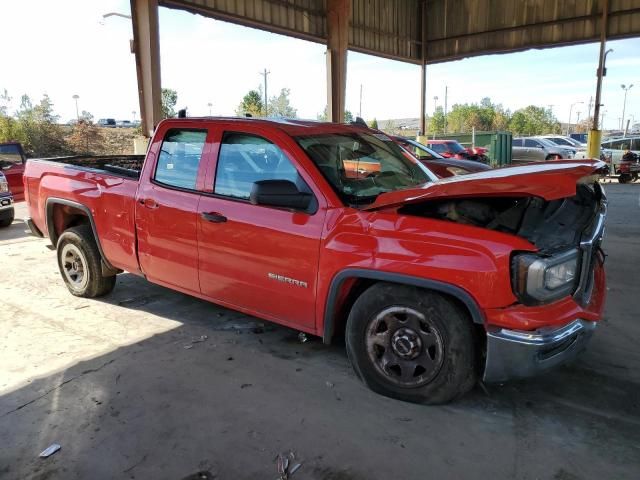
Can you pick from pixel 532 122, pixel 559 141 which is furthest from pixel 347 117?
pixel 532 122

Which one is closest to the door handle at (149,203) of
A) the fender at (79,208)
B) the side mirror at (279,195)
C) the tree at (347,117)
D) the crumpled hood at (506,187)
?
the fender at (79,208)

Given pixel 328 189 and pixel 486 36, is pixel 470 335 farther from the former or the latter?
pixel 486 36

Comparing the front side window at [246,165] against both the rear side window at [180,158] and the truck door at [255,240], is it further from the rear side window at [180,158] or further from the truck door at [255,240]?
the rear side window at [180,158]

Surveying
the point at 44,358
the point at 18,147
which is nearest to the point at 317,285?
the point at 44,358

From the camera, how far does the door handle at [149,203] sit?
4.24 metres

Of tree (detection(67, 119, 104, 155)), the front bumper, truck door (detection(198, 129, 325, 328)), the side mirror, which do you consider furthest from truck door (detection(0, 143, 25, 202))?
tree (detection(67, 119, 104, 155))

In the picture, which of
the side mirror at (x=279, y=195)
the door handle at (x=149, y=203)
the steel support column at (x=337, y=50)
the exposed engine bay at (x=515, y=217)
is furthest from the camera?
the steel support column at (x=337, y=50)

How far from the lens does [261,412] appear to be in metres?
3.14

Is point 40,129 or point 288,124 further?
point 40,129

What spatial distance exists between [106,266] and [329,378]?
281 centimetres

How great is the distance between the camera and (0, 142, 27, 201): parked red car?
11402 mm

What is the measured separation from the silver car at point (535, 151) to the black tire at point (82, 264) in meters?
22.3

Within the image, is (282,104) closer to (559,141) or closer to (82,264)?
(559,141)

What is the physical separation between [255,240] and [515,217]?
1.74m
